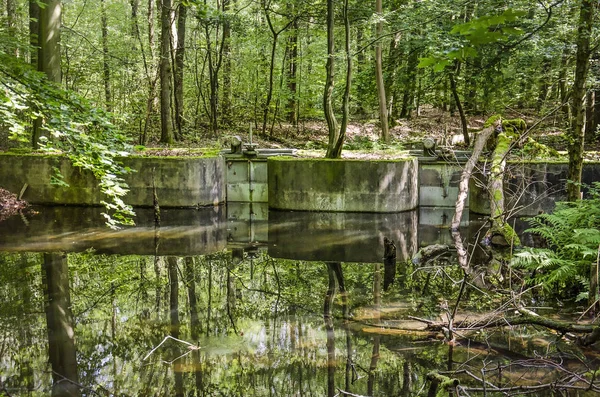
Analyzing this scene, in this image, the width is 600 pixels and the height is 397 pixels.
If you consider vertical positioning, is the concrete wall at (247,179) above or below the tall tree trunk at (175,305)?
above

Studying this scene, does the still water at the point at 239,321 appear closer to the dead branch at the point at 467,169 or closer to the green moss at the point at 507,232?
the dead branch at the point at 467,169

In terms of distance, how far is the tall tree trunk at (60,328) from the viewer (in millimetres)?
4172

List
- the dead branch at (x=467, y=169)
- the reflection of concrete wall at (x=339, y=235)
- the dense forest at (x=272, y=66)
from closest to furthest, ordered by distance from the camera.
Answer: the reflection of concrete wall at (x=339, y=235) → the dead branch at (x=467, y=169) → the dense forest at (x=272, y=66)

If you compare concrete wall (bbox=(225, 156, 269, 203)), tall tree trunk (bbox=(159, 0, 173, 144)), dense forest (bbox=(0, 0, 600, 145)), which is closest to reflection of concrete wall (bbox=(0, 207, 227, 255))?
concrete wall (bbox=(225, 156, 269, 203))

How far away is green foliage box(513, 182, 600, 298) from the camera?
18.7 feet

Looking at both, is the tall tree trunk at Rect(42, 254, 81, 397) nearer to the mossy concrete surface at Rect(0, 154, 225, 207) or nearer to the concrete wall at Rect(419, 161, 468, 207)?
the mossy concrete surface at Rect(0, 154, 225, 207)

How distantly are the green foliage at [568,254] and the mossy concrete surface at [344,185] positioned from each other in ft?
19.7

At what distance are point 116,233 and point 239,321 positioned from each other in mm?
5617

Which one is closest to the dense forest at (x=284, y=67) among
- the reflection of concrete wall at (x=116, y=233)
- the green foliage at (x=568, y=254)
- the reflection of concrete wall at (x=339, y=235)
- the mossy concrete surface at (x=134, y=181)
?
the mossy concrete surface at (x=134, y=181)

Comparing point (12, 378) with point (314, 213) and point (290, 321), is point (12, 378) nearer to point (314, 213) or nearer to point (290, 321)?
point (290, 321)

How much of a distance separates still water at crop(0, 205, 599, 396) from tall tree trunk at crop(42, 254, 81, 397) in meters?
0.02

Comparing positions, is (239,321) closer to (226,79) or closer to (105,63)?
(105,63)

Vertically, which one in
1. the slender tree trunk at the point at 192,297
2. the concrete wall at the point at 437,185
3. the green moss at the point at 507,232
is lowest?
the slender tree trunk at the point at 192,297

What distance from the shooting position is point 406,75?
17781mm
